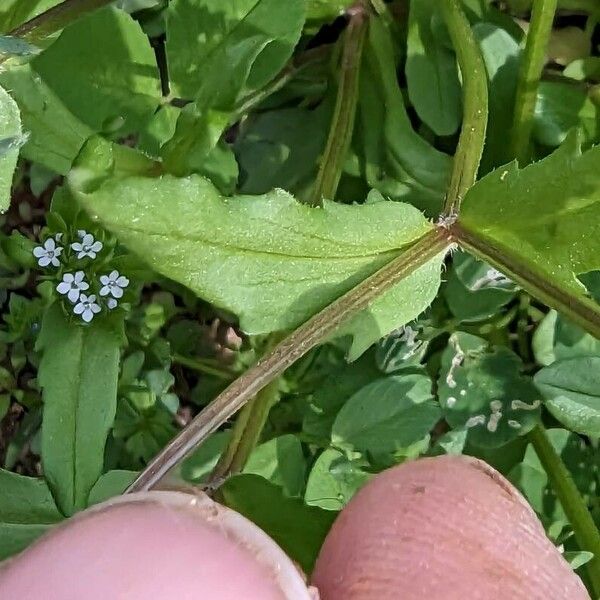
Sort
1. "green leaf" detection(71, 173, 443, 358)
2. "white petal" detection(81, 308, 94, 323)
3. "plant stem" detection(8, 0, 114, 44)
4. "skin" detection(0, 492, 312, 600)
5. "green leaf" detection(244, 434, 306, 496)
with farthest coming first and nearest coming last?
"green leaf" detection(244, 434, 306, 496)
"white petal" detection(81, 308, 94, 323)
"plant stem" detection(8, 0, 114, 44)
"green leaf" detection(71, 173, 443, 358)
"skin" detection(0, 492, 312, 600)

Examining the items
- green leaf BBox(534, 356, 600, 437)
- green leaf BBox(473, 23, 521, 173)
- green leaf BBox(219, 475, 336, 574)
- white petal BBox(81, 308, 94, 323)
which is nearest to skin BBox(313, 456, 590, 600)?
green leaf BBox(219, 475, 336, 574)

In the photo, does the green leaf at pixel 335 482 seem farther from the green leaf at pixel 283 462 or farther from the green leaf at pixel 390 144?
the green leaf at pixel 390 144

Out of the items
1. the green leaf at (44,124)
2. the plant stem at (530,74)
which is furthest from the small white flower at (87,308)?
the plant stem at (530,74)

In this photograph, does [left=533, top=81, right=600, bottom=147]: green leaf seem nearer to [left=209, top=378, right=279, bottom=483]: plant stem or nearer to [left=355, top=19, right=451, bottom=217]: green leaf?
[left=355, top=19, right=451, bottom=217]: green leaf

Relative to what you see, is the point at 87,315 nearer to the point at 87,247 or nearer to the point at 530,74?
the point at 87,247

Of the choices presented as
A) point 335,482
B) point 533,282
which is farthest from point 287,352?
point 335,482

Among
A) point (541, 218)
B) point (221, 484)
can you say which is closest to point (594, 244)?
point (541, 218)
